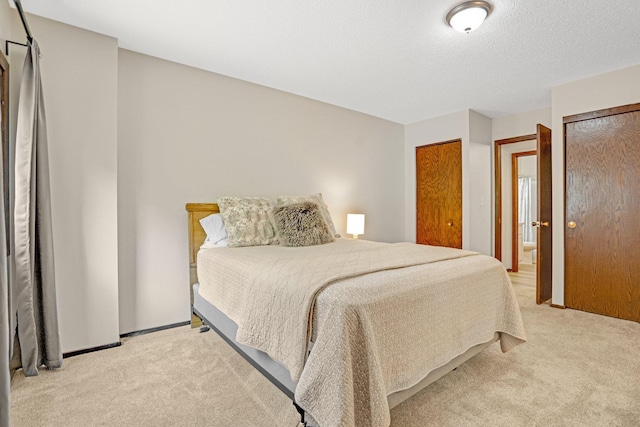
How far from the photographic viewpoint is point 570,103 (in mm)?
3232

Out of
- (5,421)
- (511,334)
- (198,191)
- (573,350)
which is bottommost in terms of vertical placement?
(573,350)

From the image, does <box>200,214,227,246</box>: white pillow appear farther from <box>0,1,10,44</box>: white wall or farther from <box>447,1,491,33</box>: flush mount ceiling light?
<box>447,1,491,33</box>: flush mount ceiling light

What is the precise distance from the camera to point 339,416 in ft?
3.72

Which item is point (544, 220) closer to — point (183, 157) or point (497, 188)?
point (497, 188)

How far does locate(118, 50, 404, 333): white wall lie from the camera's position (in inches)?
102

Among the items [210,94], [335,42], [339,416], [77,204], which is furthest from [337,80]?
[339,416]

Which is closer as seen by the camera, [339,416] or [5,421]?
[5,421]

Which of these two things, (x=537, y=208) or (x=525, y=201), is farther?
(x=525, y=201)

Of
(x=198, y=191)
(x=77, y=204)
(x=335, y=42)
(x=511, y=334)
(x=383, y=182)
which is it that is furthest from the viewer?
(x=383, y=182)

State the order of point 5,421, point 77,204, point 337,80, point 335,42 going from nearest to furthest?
point 5,421 → point 77,204 → point 335,42 → point 337,80

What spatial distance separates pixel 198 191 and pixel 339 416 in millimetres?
2355

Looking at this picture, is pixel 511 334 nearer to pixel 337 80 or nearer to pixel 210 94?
pixel 337 80

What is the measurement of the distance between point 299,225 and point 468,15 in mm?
1922

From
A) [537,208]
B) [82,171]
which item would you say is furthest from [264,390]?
[537,208]
